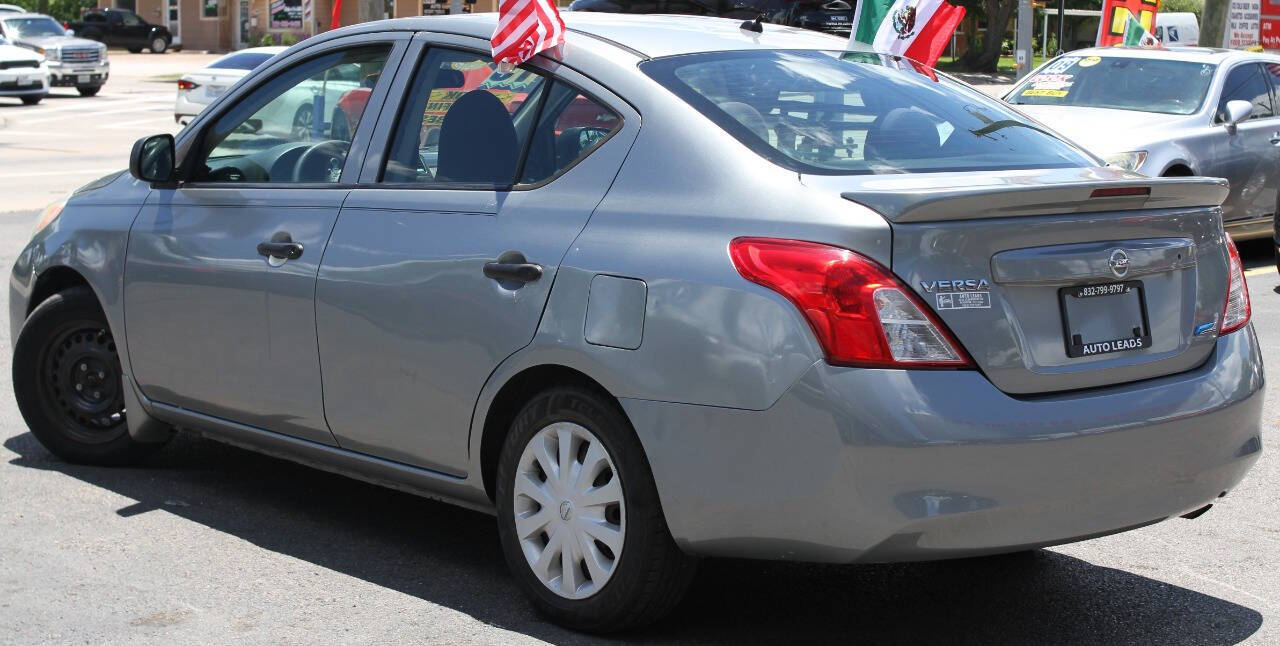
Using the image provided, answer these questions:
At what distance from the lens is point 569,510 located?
164 inches

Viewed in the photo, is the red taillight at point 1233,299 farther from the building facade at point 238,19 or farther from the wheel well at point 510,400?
the building facade at point 238,19

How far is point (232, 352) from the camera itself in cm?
514

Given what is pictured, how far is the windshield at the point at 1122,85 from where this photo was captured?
12309mm

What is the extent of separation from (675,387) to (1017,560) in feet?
5.54

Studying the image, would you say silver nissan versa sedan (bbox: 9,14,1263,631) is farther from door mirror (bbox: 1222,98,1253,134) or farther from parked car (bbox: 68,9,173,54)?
parked car (bbox: 68,9,173,54)

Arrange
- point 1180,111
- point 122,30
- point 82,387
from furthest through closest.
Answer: point 122,30, point 1180,111, point 82,387

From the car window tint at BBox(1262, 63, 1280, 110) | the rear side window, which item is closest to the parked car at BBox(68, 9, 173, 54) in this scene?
the car window tint at BBox(1262, 63, 1280, 110)

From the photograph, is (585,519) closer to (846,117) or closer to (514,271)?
(514,271)

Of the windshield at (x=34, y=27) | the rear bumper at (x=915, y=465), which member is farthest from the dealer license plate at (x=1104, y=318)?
the windshield at (x=34, y=27)

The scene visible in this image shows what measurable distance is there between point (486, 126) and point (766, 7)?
15.6 metres

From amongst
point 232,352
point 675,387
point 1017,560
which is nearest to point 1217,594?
point 1017,560

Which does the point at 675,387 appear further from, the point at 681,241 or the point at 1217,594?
the point at 1217,594

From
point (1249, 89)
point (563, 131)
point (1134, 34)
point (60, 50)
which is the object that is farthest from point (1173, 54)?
→ point (60, 50)

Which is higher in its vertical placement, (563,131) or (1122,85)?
(563,131)
